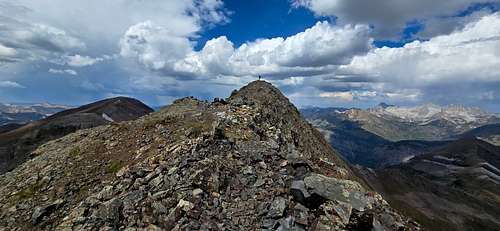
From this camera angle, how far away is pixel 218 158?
1045 inches

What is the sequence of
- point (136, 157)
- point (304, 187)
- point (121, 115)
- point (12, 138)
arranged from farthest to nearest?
1. point (121, 115)
2. point (12, 138)
3. point (136, 157)
4. point (304, 187)

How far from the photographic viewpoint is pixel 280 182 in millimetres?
23516

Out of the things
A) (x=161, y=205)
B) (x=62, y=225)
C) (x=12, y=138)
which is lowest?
(x=12, y=138)

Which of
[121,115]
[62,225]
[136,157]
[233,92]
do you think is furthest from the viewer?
[121,115]

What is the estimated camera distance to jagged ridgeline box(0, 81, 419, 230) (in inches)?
809

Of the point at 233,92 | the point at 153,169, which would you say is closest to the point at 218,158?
the point at 153,169

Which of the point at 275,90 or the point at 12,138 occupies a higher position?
the point at 275,90

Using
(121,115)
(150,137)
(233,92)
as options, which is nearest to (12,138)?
(121,115)

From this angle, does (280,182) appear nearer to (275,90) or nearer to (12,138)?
(275,90)

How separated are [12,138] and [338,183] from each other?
556 feet

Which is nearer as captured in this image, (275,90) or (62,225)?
(62,225)

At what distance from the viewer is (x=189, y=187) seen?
2316 cm

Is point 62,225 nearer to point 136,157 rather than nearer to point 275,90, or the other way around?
point 136,157

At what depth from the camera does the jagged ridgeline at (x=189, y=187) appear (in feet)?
67.4
